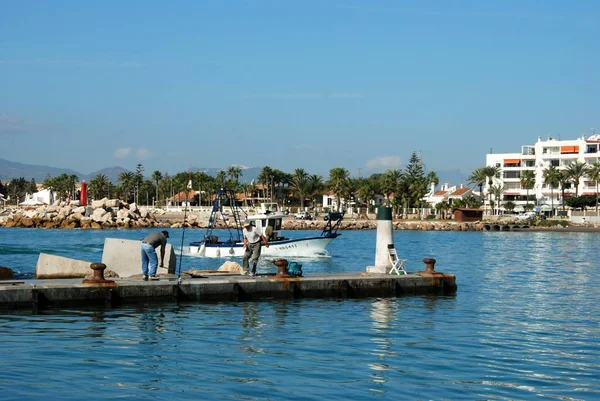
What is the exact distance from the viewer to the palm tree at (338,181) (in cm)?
16750

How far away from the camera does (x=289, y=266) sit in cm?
2805

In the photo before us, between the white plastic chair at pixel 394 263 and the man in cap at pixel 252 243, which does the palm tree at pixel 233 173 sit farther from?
the man in cap at pixel 252 243

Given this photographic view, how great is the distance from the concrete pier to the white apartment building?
125247mm

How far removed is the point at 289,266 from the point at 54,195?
181 meters

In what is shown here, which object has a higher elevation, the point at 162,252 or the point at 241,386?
the point at 162,252

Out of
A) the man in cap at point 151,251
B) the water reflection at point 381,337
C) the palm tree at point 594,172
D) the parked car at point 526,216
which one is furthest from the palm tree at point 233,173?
the man in cap at point 151,251

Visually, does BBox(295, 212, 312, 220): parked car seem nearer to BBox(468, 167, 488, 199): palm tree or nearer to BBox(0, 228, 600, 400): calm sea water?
BBox(468, 167, 488, 199): palm tree

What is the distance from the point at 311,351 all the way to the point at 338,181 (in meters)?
149

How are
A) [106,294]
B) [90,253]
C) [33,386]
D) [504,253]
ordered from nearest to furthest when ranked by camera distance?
[33,386], [106,294], [90,253], [504,253]

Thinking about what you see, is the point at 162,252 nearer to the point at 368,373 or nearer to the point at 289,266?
the point at 289,266

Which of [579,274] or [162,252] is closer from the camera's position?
[162,252]

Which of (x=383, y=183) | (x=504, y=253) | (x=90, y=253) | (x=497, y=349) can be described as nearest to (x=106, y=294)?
(x=497, y=349)

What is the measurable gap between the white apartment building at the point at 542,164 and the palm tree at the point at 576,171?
3.28 metres

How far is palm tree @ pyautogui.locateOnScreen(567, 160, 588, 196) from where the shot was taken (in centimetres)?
14075
